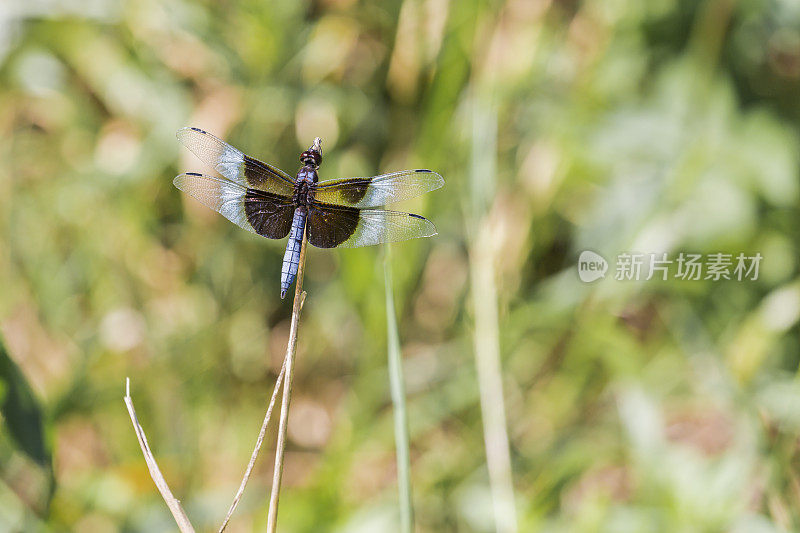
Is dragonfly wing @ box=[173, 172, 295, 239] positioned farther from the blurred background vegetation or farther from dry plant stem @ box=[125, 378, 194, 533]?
the blurred background vegetation

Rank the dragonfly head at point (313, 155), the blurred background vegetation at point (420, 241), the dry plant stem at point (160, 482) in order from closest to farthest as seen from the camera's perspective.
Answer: the dry plant stem at point (160, 482) → the dragonfly head at point (313, 155) → the blurred background vegetation at point (420, 241)

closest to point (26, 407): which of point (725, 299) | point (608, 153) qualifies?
point (608, 153)

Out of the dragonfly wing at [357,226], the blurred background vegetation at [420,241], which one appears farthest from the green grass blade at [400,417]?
the blurred background vegetation at [420,241]

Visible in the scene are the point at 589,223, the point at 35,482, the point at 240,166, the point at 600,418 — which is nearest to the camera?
the point at 240,166

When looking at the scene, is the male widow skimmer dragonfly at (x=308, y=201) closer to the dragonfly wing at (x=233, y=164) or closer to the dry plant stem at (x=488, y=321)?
the dragonfly wing at (x=233, y=164)

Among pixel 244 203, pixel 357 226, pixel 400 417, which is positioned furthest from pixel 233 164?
pixel 400 417

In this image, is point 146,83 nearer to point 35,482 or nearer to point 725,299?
point 35,482

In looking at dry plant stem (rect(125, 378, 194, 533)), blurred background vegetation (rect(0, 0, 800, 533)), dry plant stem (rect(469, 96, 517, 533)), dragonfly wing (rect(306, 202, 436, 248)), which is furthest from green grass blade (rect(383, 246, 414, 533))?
blurred background vegetation (rect(0, 0, 800, 533))

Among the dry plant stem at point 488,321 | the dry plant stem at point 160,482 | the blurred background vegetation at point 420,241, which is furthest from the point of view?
the blurred background vegetation at point 420,241
